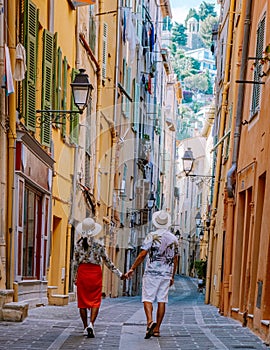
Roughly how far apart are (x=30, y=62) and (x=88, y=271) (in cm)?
553

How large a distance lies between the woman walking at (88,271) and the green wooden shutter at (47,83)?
5820 mm

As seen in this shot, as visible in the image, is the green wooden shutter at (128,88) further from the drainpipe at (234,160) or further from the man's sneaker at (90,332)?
the man's sneaker at (90,332)

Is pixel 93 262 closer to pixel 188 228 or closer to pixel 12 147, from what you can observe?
pixel 12 147

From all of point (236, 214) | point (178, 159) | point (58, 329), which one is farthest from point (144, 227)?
point (178, 159)

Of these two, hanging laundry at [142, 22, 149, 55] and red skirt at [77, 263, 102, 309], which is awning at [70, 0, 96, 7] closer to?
red skirt at [77, 263, 102, 309]

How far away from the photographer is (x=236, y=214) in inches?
711

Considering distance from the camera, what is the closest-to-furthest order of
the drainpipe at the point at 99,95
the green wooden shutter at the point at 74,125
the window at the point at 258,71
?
the window at the point at 258,71 < the green wooden shutter at the point at 74,125 < the drainpipe at the point at 99,95

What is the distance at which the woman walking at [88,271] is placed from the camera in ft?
36.6

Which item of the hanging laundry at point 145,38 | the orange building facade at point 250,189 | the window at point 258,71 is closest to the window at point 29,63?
the orange building facade at point 250,189

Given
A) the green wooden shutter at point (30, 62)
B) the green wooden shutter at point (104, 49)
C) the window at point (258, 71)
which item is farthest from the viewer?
Answer: the green wooden shutter at point (104, 49)

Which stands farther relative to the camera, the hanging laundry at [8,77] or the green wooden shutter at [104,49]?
the green wooden shutter at [104,49]

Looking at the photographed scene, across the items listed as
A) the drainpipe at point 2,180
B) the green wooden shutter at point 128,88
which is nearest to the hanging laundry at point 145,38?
the green wooden shutter at point 128,88

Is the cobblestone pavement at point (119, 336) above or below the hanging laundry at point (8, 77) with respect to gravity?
below

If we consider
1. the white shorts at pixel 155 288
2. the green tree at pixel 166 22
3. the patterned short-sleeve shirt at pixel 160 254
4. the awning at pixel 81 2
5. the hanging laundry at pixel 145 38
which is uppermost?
the green tree at pixel 166 22
